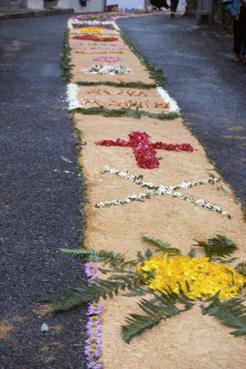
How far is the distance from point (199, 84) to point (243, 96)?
114cm

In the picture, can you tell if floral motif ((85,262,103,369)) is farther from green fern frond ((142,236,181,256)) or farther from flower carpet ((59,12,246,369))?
green fern frond ((142,236,181,256))

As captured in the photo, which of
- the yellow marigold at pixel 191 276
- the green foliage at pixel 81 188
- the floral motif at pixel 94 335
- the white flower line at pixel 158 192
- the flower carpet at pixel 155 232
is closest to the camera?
the floral motif at pixel 94 335

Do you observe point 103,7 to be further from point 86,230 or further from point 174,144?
point 86,230

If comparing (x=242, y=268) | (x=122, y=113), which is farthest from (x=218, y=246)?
(x=122, y=113)

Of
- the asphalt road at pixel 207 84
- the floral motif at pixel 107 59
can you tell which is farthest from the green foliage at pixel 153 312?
the floral motif at pixel 107 59

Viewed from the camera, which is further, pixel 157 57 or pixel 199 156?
pixel 157 57

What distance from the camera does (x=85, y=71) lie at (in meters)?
13.4

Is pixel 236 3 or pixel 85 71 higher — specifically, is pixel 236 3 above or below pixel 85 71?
above

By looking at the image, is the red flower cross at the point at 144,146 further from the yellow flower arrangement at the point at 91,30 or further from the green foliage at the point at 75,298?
the yellow flower arrangement at the point at 91,30

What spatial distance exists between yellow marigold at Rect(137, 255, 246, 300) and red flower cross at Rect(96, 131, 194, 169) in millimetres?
2569

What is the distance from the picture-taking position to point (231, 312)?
420 cm

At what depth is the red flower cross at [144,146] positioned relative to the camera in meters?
7.41

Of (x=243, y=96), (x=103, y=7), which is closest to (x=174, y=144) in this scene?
(x=243, y=96)

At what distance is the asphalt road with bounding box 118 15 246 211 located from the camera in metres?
8.02
